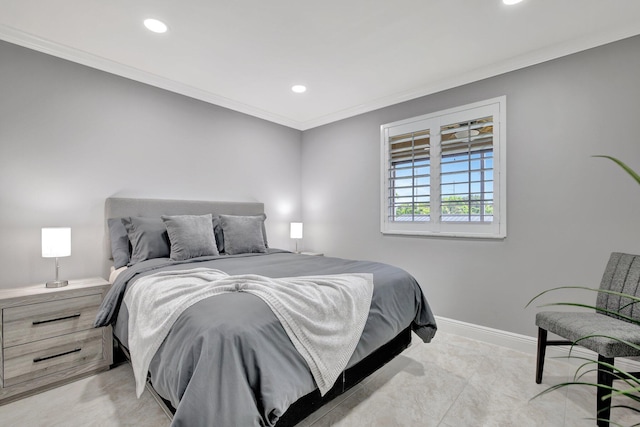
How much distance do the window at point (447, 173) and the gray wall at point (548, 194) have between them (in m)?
0.10

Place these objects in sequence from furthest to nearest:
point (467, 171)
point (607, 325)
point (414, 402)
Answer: point (467, 171), point (414, 402), point (607, 325)

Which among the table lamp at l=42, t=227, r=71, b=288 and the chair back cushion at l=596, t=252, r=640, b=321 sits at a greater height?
the table lamp at l=42, t=227, r=71, b=288

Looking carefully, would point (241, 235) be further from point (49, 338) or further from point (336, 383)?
point (336, 383)

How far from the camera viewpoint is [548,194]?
109 inches

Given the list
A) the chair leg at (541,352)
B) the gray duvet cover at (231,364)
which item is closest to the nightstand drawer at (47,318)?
the gray duvet cover at (231,364)

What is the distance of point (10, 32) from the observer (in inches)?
97.3

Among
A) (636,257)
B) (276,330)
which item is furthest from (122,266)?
(636,257)

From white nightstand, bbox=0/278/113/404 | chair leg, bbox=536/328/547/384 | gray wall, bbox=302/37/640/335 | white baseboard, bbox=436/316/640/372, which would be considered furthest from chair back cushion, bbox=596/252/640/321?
white nightstand, bbox=0/278/113/404

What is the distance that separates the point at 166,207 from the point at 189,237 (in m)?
0.63

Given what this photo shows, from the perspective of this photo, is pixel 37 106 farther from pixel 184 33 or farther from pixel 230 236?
pixel 230 236

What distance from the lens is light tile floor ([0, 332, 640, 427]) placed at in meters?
1.94

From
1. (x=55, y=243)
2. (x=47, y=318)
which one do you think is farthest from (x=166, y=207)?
(x=47, y=318)

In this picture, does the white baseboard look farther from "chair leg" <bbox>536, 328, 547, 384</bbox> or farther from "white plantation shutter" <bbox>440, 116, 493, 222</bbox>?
"white plantation shutter" <bbox>440, 116, 493, 222</bbox>

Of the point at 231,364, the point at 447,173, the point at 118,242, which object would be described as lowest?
the point at 231,364
